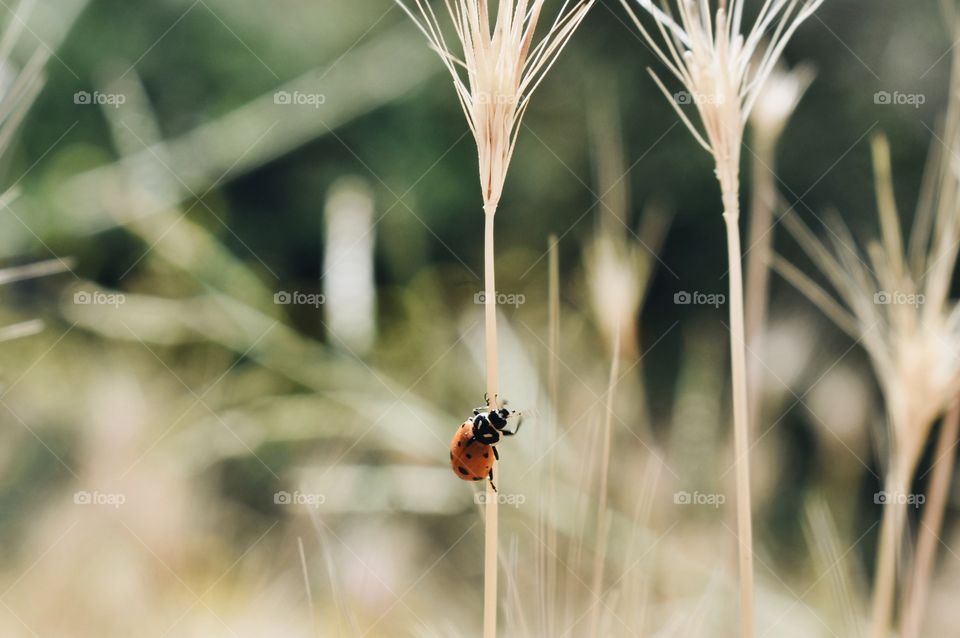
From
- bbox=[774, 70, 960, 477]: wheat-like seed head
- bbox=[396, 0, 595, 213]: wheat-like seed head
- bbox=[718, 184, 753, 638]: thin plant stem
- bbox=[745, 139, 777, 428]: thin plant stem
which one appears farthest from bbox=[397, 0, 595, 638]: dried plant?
bbox=[745, 139, 777, 428]: thin plant stem

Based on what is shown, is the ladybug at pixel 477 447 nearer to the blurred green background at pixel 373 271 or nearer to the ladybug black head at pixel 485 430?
the ladybug black head at pixel 485 430

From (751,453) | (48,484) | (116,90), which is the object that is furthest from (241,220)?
(751,453)

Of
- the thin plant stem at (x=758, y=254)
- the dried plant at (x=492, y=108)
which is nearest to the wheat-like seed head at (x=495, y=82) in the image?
the dried plant at (x=492, y=108)

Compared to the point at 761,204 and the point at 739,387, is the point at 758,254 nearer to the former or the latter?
the point at 761,204

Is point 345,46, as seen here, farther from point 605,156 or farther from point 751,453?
point 751,453

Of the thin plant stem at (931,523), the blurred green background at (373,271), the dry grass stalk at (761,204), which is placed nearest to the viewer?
the thin plant stem at (931,523)
